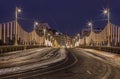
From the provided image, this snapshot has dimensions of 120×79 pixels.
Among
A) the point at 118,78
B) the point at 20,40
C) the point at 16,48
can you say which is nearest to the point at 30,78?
the point at 118,78

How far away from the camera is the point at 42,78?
17266mm

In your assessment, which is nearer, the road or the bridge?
the road

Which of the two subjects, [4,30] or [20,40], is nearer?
[4,30]

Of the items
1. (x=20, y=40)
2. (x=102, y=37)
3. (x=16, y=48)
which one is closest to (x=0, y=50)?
(x=16, y=48)

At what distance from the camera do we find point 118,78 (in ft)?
57.8

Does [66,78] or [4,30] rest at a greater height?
[4,30]

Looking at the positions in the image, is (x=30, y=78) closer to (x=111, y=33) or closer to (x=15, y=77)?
(x=15, y=77)

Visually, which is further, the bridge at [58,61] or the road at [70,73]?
the bridge at [58,61]

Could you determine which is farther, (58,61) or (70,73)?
(58,61)

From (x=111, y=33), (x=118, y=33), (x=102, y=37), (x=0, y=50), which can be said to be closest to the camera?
A: (x=0, y=50)

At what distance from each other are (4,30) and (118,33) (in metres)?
18.6

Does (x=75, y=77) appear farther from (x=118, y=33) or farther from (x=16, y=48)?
(x=16, y=48)

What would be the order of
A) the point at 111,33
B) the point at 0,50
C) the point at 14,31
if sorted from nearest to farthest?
1. the point at 0,50
2. the point at 111,33
3. the point at 14,31

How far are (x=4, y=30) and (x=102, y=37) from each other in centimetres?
2912
